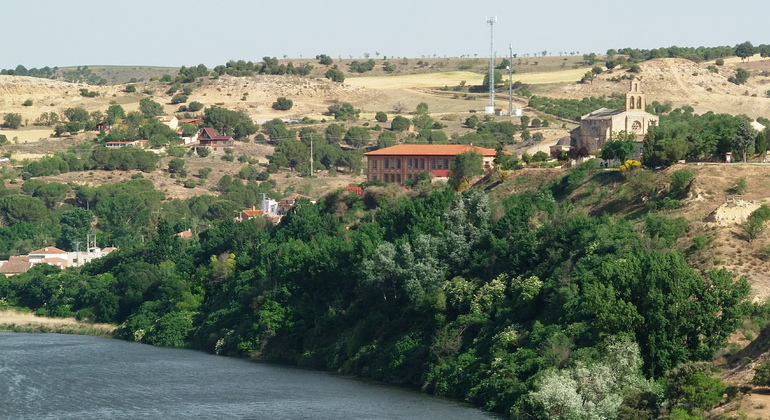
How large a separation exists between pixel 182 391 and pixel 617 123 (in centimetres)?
4850

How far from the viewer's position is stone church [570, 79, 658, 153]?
102 m

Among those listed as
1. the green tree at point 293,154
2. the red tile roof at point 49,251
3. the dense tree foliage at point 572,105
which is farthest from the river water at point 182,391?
the dense tree foliage at point 572,105

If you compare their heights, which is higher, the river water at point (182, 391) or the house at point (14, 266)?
the river water at point (182, 391)

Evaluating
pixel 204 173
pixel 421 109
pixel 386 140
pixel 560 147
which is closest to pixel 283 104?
pixel 421 109

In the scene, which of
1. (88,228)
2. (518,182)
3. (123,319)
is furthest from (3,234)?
(518,182)

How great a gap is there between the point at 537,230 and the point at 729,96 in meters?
108

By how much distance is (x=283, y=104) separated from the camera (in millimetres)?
191750

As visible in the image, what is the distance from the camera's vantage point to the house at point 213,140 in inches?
6732

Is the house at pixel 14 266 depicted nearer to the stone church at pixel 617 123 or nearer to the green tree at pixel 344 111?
the stone church at pixel 617 123

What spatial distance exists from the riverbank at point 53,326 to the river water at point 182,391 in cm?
1376

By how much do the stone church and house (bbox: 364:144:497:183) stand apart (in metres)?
8.00

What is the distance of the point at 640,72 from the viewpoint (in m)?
187

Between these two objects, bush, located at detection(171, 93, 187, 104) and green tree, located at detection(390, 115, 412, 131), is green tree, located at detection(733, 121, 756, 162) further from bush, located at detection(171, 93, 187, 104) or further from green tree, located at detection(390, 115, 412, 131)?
bush, located at detection(171, 93, 187, 104)

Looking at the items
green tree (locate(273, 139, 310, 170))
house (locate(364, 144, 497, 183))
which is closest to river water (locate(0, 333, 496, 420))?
house (locate(364, 144, 497, 183))
